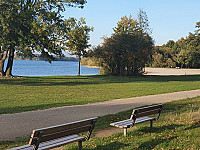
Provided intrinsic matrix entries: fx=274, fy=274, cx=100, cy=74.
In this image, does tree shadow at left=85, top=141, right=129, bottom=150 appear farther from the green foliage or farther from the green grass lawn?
the green foliage

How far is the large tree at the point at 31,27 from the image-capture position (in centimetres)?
2962

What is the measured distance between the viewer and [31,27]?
31141 millimetres

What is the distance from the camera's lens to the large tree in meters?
29.6

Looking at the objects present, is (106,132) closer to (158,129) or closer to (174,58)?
(158,129)

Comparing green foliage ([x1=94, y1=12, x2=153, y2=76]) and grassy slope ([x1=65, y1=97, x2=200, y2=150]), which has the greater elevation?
green foliage ([x1=94, y1=12, x2=153, y2=76])

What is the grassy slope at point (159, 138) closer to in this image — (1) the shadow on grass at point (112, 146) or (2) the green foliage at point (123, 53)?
Result: (1) the shadow on grass at point (112, 146)

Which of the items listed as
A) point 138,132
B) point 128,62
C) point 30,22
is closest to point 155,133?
point 138,132

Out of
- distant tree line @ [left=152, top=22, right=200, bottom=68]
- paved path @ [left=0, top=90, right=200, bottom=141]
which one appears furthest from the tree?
distant tree line @ [left=152, top=22, right=200, bottom=68]

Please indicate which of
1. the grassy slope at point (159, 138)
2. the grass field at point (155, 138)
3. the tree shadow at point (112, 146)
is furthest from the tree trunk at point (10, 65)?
the tree shadow at point (112, 146)

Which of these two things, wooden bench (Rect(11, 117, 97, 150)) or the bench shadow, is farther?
the bench shadow

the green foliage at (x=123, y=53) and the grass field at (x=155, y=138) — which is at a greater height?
the green foliage at (x=123, y=53)

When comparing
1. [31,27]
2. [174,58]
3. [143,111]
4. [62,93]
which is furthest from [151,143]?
[174,58]

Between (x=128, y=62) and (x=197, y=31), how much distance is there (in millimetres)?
27967

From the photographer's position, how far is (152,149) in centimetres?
614
